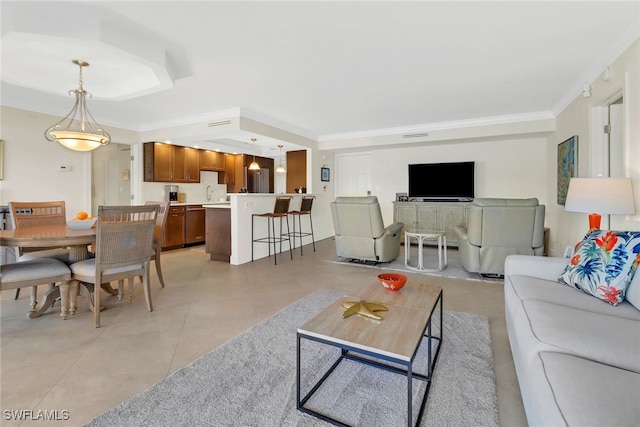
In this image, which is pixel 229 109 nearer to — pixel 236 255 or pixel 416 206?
pixel 236 255

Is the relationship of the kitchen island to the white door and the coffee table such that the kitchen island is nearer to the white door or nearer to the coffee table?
the white door

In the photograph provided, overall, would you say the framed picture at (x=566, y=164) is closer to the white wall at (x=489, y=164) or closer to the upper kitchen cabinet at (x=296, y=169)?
the white wall at (x=489, y=164)

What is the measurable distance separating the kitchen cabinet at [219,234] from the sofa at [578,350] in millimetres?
4044

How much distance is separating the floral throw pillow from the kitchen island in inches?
161

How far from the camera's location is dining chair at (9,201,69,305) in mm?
3072

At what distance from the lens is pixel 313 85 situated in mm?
3715

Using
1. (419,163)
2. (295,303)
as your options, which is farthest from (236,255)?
(419,163)

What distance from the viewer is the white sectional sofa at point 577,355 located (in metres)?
0.89

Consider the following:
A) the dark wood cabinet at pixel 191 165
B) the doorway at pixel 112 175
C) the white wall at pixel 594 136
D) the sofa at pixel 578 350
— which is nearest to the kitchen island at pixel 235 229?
the dark wood cabinet at pixel 191 165

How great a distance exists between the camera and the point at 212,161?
7156 millimetres

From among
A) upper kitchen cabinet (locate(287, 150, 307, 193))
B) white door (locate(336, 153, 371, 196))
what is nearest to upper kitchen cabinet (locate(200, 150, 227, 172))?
upper kitchen cabinet (locate(287, 150, 307, 193))

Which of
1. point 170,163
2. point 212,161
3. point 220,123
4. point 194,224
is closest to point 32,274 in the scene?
point 220,123

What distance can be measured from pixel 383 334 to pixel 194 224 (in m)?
5.75

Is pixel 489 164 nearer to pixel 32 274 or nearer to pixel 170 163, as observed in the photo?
pixel 170 163
